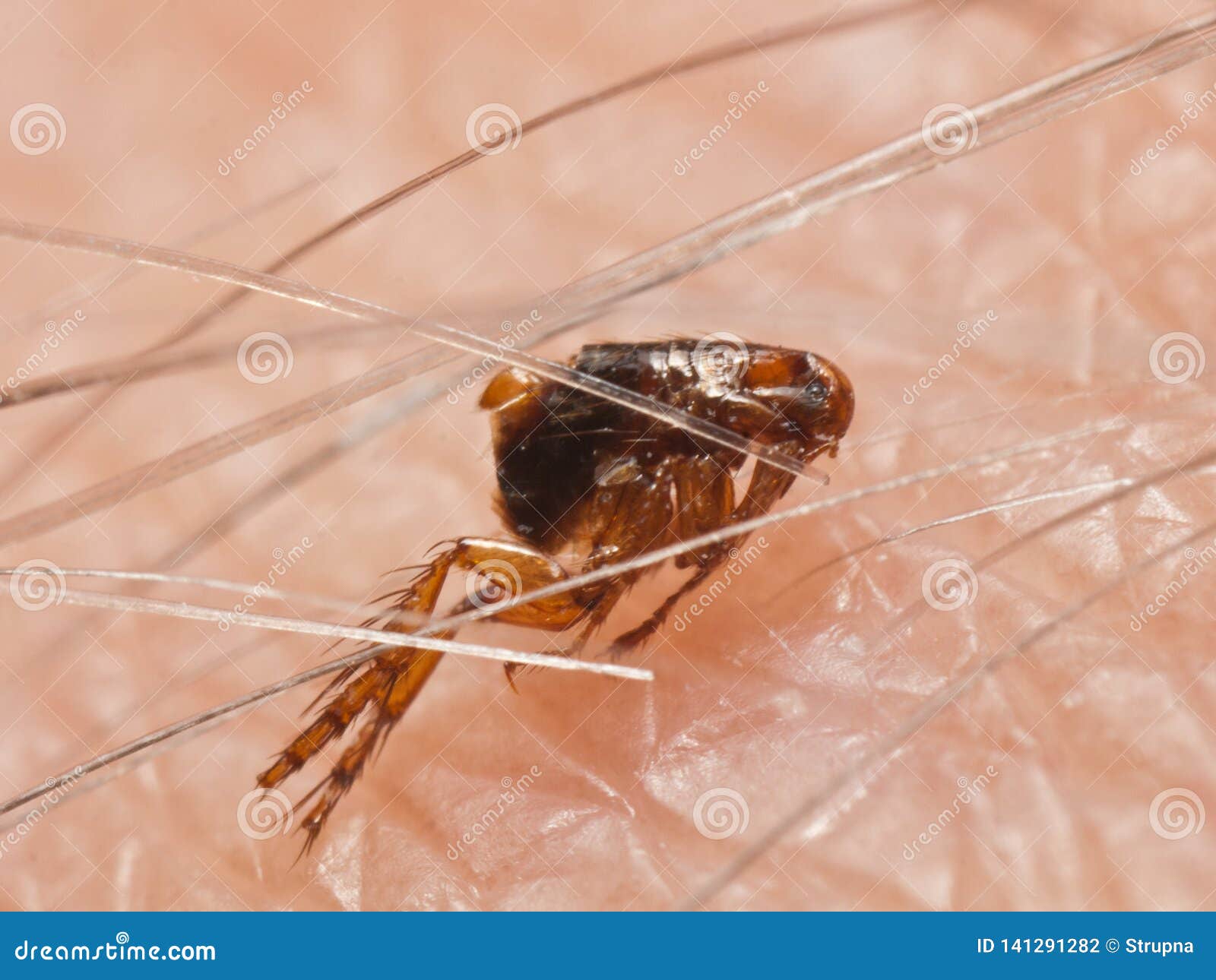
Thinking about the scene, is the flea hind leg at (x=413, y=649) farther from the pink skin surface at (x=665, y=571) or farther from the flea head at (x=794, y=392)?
the flea head at (x=794, y=392)

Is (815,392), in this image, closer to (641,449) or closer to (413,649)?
(641,449)

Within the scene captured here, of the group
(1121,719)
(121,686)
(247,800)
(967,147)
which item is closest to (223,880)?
(247,800)

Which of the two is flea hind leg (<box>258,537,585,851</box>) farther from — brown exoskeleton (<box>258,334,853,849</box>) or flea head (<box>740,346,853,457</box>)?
flea head (<box>740,346,853,457</box>)

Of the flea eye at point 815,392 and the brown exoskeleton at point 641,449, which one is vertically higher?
the flea eye at point 815,392

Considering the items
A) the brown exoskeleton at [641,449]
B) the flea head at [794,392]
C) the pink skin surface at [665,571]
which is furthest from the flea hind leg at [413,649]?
the flea head at [794,392]

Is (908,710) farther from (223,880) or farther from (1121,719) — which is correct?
(223,880)
